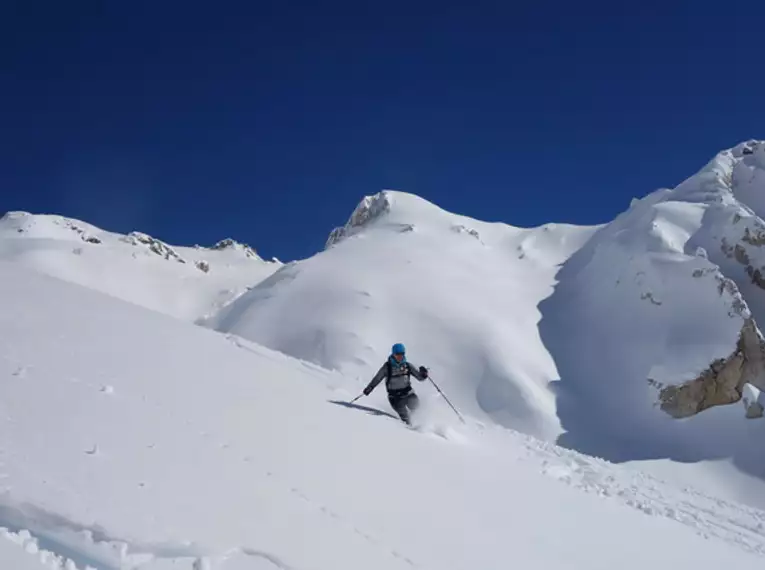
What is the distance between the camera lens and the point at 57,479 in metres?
4.09

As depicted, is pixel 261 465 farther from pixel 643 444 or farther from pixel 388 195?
pixel 388 195

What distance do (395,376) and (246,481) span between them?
6.01m

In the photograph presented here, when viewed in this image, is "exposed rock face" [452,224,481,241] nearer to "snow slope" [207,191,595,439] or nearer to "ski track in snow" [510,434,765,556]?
"snow slope" [207,191,595,439]

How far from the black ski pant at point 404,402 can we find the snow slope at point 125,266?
166ft

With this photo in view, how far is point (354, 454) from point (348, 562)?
105 inches

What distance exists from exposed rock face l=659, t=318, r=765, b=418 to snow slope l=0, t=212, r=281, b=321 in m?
46.0

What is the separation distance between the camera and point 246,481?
5.09m

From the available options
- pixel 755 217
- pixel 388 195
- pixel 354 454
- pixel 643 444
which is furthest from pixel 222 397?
pixel 388 195

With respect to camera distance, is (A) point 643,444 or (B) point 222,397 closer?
(B) point 222,397

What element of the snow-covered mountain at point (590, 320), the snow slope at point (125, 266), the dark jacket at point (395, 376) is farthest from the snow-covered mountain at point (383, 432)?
the snow slope at point (125, 266)

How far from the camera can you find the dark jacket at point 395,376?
428 inches

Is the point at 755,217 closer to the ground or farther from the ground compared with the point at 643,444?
farther from the ground

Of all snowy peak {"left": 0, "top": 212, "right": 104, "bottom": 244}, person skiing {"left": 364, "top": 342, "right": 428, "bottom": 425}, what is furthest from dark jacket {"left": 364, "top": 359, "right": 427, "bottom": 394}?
snowy peak {"left": 0, "top": 212, "right": 104, "bottom": 244}

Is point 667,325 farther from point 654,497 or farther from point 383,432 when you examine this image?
point 383,432
